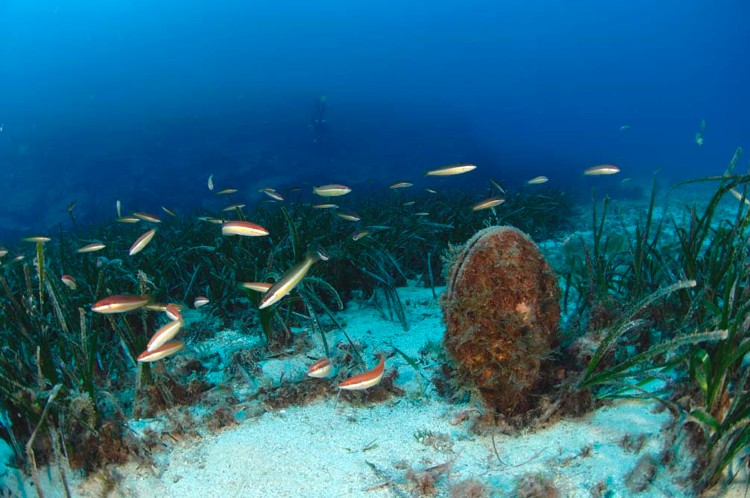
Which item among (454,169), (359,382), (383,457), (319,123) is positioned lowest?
(383,457)

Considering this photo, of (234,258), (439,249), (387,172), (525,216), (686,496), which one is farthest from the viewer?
(387,172)

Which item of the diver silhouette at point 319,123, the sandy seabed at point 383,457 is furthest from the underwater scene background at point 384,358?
the diver silhouette at point 319,123

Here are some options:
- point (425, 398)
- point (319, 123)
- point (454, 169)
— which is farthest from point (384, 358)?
point (319, 123)

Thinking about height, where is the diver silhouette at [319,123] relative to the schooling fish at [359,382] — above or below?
above

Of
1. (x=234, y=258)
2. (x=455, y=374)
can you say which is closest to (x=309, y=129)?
(x=234, y=258)

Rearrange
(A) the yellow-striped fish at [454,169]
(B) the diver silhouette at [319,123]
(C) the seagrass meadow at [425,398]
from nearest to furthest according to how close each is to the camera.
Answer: (C) the seagrass meadow at [425,398] → (A) the yellow-striped fish at [454,169] → (B) the diver silhouette at [319,123]

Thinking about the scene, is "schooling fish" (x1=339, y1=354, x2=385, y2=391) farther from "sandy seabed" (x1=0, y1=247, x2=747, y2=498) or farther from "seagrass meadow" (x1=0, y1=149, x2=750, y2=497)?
"sandy seabed" (x1=0, y1=247, x2=747, y2=498)

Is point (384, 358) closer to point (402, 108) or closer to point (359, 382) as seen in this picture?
point (359, 382)

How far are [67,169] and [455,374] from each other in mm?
37304

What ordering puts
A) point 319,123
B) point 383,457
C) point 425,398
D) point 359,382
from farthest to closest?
point 319,123 < point 425,398 < point 383,457 < point 359,382

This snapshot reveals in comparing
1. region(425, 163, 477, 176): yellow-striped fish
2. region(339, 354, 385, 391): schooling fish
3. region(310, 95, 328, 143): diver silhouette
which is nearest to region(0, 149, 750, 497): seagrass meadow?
region(339, 354, 385, 391): schooling fish

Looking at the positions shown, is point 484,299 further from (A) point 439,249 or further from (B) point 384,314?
(A) point 439,249

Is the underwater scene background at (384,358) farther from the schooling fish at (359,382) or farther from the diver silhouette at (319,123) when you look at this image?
the diver silhouette at (319,123)

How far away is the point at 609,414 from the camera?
10.6 feet
